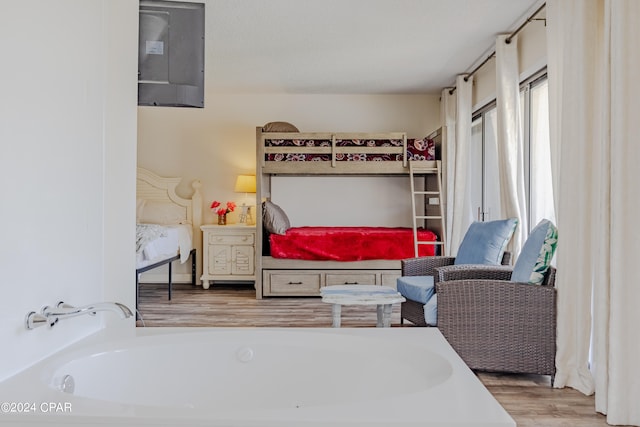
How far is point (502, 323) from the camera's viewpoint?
2811mm

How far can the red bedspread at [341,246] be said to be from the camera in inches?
205

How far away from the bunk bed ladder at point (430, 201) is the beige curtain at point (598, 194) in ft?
8.11

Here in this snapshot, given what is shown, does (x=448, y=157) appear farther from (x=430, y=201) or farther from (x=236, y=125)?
(x=236, y=125)

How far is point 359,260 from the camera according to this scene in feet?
17.2

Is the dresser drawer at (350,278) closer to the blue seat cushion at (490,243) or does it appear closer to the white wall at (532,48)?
the blue seat cushion at (490,243)

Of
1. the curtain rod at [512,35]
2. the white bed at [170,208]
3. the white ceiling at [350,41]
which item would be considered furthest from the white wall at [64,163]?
the white bed at [170,208]

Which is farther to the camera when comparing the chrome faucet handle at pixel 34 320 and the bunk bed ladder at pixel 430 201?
the bunk bed ladder at pixel 430 201

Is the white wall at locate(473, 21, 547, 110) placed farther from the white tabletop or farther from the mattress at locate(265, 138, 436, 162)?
the white tabletop

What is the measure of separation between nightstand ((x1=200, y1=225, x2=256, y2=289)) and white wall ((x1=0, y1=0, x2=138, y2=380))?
3675 millimetres

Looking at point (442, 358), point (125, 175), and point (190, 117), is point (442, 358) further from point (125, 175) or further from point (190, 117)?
point (190, 117)

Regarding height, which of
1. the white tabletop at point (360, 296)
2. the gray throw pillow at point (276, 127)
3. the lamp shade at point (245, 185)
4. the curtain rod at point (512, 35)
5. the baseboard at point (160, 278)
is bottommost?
the baseboard at point (160, 278)

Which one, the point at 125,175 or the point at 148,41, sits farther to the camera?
the point at 148,41

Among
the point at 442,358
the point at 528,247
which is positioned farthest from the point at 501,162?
the point at 442,358

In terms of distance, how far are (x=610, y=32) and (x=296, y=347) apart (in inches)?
77.8
